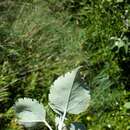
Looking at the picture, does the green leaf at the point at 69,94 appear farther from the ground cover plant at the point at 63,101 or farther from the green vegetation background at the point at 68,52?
the green vegetation background at the point at 68,52

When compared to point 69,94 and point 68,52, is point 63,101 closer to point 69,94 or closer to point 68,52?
point 69,94

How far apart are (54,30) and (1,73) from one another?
564 mm

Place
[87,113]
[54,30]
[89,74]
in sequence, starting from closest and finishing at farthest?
[87,113] < [89,74] < [54,30]

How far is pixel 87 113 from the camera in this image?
103 inches

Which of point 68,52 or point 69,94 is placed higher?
point 69,94

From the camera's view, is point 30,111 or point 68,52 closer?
point 30,111

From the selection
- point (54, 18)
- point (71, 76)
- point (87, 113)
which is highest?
point (71, 76)

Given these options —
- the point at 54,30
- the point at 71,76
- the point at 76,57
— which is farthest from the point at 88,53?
the point at 71,76

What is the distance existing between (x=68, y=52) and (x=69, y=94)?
1398 mm

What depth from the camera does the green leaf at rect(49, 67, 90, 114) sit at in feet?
5.06

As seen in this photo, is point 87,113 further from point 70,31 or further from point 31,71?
point 70,31

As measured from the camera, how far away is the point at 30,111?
5.22 feet

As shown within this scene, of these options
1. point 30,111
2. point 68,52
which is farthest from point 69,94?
point 68,52

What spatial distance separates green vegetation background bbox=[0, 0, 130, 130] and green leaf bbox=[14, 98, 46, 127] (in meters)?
0.82
